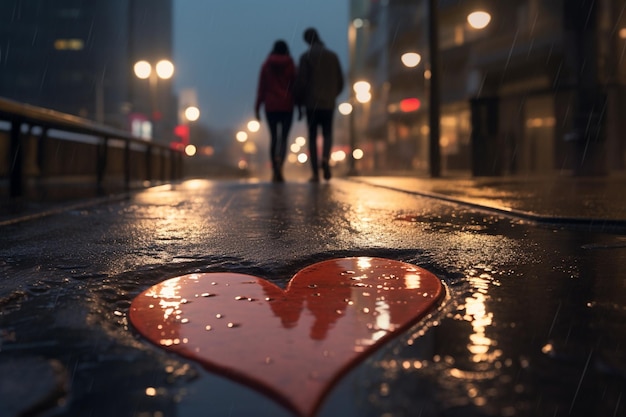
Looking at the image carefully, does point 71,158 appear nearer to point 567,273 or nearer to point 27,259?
point 27,259

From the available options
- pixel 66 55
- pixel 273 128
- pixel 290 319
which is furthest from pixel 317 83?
pixel 66 55

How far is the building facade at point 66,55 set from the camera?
7144 centimetres

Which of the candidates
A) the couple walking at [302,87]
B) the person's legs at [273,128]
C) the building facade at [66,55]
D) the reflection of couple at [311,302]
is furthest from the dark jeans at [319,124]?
the building facade at [66,55]

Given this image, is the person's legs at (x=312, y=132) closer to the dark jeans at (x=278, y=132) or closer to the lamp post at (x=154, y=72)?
the dark jeans at (x=278, y=132)

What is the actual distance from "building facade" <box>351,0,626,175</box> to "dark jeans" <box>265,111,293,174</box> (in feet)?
16.0

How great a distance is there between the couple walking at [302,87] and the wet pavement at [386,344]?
6.32 m

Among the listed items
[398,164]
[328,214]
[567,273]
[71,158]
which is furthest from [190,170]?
[567,273]

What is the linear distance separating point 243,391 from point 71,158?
13.1 metres

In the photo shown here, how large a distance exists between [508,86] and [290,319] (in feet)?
108

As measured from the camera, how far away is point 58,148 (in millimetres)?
13188

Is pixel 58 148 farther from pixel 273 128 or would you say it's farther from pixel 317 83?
pixel 317 83

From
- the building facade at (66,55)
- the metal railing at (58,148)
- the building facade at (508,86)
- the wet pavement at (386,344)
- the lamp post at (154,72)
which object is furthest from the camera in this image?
the building facade at (66,55)

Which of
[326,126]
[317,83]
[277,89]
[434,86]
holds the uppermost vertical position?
[434,86]

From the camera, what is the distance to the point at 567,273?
124 inches
